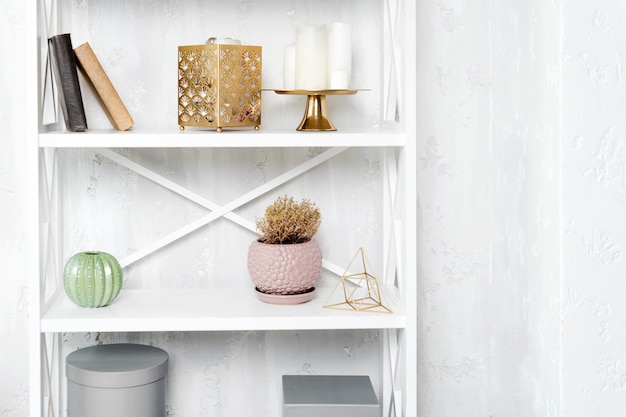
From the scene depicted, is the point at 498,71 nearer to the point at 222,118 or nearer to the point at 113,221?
the point at 222,118

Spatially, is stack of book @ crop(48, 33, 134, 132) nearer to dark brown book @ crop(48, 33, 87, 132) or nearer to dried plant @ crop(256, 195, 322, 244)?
dark brown book @ crop(48, 33, 87, 132)

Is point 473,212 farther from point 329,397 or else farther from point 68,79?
point 68,79

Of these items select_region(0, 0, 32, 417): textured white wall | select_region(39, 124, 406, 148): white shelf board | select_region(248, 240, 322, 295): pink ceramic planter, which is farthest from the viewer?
select_region(0, 0, 32, 417): textured white wall

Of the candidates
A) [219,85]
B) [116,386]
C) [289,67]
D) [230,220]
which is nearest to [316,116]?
[289,67]

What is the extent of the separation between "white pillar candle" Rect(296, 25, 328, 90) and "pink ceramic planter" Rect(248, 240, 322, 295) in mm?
341

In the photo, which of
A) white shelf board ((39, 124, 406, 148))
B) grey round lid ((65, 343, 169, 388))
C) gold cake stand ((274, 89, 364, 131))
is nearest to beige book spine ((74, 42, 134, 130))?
white shelf board ((39, 124, 406, 148))

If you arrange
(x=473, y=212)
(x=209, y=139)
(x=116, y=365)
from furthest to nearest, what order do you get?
(x=473, y=212) < (x=116, y=365) < (x=209, y=139)

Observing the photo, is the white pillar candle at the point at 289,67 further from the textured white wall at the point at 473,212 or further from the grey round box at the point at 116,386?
the grey round box at the point at 116,386

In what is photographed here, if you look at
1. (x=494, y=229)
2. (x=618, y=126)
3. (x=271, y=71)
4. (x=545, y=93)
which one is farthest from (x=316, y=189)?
(x=618, y=126)

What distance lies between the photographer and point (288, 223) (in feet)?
5.45

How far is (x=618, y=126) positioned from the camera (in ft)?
5.08

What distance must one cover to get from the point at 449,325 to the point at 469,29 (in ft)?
2.30

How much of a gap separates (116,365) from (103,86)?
1.90 ft

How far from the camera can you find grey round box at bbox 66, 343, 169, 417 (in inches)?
62.8
